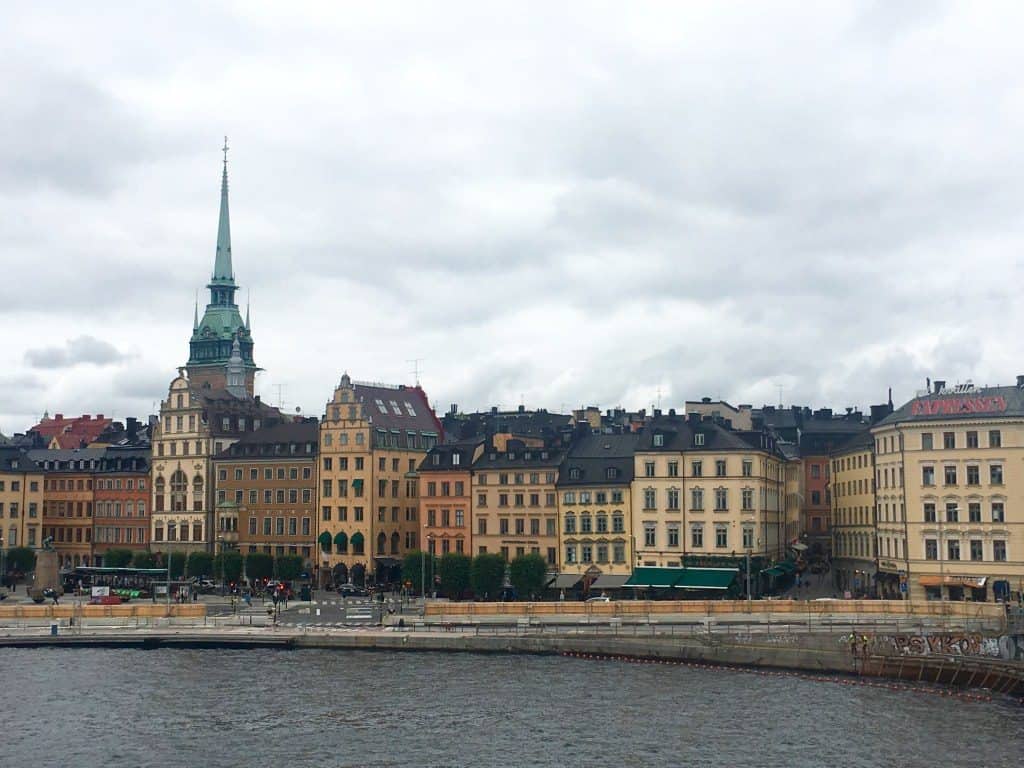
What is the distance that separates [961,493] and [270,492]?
2933 inches

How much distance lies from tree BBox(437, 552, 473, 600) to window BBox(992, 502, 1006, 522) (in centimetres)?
4488

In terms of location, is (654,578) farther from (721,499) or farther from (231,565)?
(231,565)

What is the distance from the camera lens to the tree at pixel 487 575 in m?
114

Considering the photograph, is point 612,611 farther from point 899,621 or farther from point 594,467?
point 594,467

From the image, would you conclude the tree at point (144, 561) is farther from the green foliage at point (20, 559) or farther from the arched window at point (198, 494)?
the green foliage at point (20, 559)

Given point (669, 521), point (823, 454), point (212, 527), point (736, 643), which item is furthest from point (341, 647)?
point (823, 454)

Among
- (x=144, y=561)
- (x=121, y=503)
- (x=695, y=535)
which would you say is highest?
(x=121, y=503)

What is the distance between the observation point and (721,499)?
111250mm

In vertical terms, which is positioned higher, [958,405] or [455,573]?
[958,405]

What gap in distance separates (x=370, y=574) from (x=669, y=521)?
1378 inches

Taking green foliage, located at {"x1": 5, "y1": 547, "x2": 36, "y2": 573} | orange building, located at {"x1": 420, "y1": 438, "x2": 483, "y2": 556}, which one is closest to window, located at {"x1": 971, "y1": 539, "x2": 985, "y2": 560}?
orange building, located at {"x1": 420, "y1": 438, "x2": 483, "y2": 556}

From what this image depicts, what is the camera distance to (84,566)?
148750 mm

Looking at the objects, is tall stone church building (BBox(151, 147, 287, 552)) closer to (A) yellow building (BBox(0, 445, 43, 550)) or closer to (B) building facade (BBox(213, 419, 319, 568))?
(B) building facade (BBox(213, 419, 319, 568))

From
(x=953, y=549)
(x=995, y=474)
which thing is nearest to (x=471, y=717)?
(x=953, y=549)
